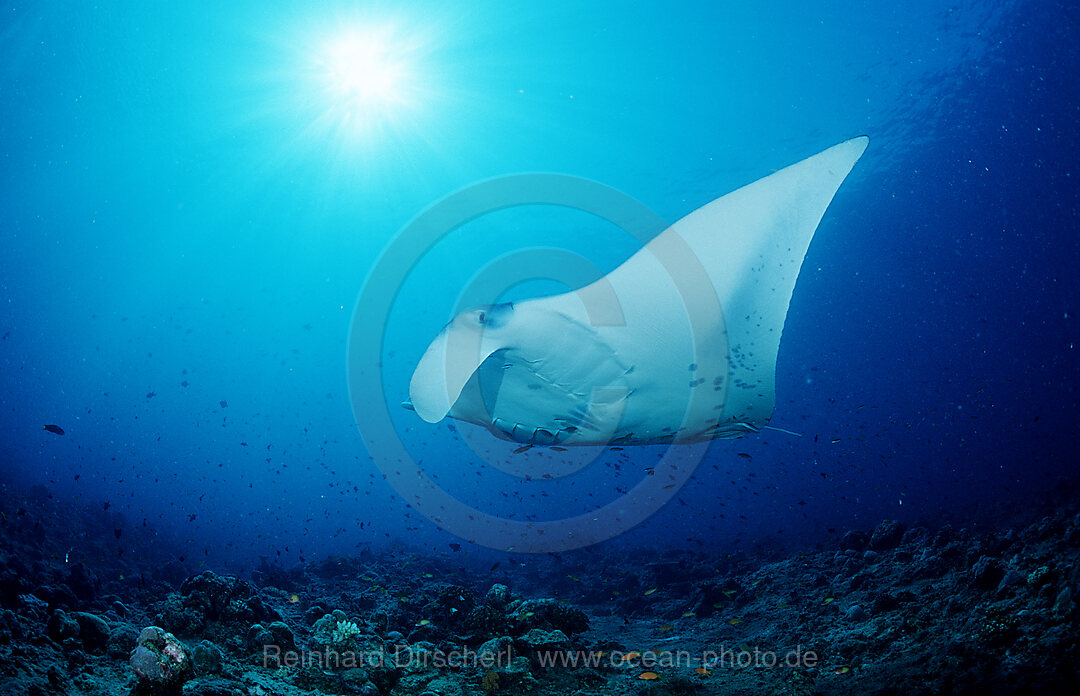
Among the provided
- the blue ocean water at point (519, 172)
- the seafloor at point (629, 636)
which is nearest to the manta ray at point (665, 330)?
the seafloor at point (629, 636)

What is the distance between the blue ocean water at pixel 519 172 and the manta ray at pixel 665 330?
3.74 meters

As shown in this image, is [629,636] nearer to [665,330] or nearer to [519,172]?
[665,330]

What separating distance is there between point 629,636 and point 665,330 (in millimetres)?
3733

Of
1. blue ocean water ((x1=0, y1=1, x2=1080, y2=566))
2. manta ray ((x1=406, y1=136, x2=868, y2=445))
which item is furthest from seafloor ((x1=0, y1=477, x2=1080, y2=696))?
blue ocean water ((x1=0, y1=1, x2=1080, y2=566))

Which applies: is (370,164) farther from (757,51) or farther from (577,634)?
(577,634)

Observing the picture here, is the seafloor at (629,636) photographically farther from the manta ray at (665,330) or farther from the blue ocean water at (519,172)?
the blue ocean water at (519,172)

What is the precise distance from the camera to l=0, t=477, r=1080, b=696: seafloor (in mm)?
2344

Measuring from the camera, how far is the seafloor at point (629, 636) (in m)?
2.34

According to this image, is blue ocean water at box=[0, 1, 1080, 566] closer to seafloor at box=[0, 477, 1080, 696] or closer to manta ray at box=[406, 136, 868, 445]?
seafloor at box=[0, 477, 1080, 696]

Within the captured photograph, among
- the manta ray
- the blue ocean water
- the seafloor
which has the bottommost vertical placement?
the seafloor

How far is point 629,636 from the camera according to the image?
497cm

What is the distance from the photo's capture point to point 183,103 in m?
12.8

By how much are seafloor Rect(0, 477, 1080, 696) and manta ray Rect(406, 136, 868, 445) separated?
1.73 metres

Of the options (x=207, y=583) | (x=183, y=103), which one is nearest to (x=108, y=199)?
(x=183, y=103)
